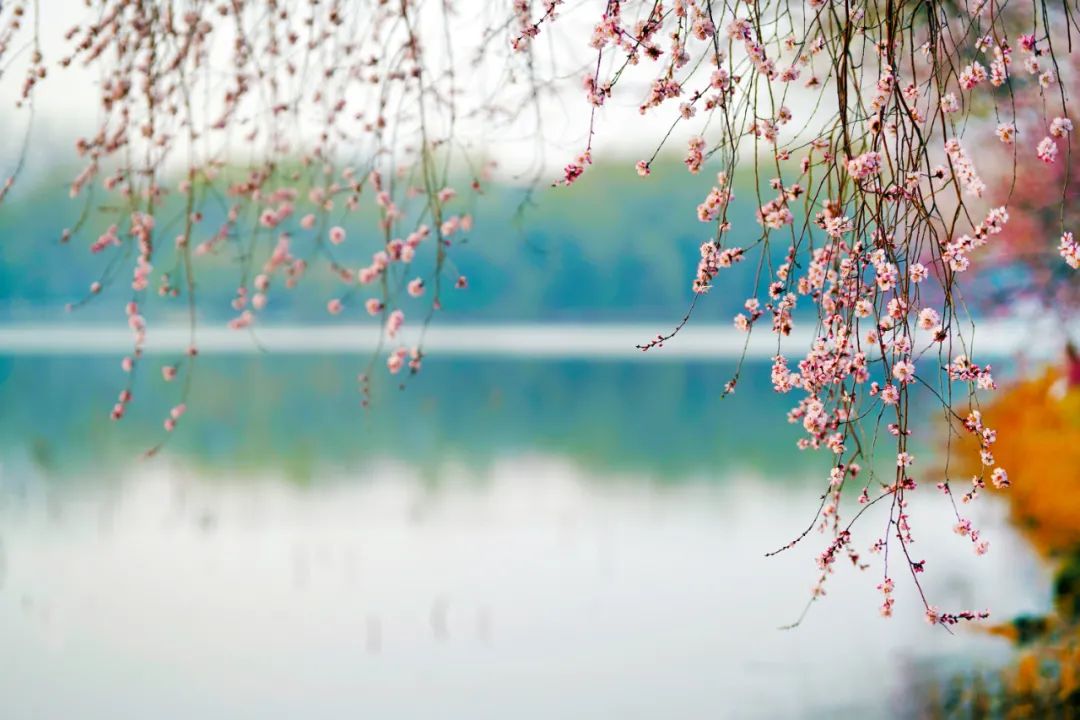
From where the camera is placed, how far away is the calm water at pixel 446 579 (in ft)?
22.6

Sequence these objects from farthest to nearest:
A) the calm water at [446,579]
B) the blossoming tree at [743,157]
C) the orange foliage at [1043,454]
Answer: the orange foliage at [1043,454], the calm water at [446,579], the blossoming tree at [743,157]

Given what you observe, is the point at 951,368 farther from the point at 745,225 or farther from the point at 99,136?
the point at 745,225

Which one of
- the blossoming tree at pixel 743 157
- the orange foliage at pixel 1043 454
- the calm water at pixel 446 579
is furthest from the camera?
the orange foliage at pixel 1043 454

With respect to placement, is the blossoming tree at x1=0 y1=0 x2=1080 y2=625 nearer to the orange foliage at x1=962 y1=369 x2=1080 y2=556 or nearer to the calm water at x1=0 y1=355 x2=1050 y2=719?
the calm water at x1=0 y1=355 x2=1050 y2=719

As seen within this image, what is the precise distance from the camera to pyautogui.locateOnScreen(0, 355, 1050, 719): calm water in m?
6.89

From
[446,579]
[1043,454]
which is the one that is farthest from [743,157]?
[446,579]

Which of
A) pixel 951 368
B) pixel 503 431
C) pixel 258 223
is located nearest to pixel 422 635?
pixel 258 223

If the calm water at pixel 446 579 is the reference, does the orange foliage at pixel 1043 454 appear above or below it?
above

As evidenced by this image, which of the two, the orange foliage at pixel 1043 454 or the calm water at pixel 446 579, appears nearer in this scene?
the calm water at pixel 446 579

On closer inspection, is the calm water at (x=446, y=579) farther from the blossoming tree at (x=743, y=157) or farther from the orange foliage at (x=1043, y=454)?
Answer: the blossoming tree at (x=743, y=157)

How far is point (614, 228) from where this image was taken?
24812 millimetres

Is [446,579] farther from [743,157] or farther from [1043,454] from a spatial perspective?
[743,157]

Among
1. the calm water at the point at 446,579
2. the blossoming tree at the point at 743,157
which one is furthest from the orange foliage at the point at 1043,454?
the blossoming tree at the point at 743,157

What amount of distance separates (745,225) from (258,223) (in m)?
22.8
